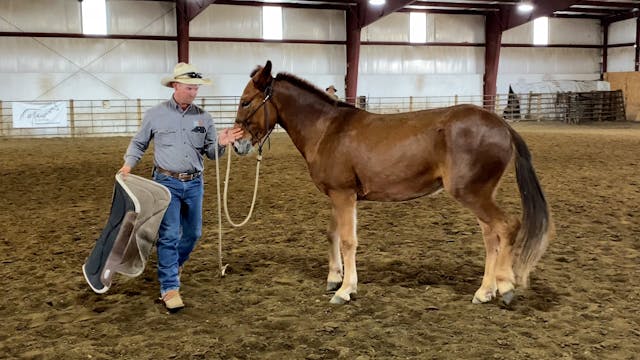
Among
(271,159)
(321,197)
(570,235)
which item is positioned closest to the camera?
(570,235)

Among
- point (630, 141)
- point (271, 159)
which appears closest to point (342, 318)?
point (271, 159)

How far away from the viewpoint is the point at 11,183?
10.2 m

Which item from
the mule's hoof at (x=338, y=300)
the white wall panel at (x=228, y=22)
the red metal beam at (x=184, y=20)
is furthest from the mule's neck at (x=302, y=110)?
the white wall panel at (x=228, y=22)

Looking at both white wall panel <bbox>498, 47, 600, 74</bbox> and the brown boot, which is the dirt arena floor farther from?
white wall panel <bbox>498, 47, 600, 74</bbox>

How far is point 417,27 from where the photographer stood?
28516 mm

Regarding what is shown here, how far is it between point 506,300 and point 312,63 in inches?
932

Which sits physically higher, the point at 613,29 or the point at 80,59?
the point at 613,29

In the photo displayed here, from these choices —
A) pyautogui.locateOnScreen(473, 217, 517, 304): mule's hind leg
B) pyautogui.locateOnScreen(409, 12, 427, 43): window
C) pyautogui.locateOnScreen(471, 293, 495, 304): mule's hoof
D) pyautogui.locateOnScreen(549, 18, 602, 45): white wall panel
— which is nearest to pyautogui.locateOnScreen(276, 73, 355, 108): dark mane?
pyautogui.locateOnScreen(473, 217, 517, 304): mule's hind leg

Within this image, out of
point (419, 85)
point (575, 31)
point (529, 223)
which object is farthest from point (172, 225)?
point (575, 31)

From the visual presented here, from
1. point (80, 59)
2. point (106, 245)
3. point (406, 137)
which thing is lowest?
point (106, 245)

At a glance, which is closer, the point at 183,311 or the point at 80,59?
the point at 183,311

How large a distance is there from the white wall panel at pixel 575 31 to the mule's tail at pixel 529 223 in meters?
29.7

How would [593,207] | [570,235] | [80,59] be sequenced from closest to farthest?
[570,235]
[593,207]
[80,59]

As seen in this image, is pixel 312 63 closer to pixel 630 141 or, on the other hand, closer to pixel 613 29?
pixel 630 141
